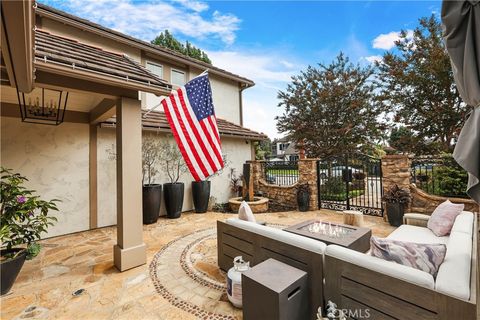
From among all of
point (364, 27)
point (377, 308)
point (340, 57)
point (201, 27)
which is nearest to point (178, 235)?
point (377, 308)

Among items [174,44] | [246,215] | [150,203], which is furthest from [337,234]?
[174,44]

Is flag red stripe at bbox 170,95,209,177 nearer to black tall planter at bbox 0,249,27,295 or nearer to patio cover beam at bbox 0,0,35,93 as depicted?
patio cover beam at bbox 0,0,35,93

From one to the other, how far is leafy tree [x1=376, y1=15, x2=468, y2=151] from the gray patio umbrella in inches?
396

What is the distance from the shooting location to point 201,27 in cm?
823

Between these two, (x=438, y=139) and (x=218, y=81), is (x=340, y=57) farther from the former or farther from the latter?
(x=218, y=81)

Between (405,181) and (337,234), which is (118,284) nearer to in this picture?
(337,234)

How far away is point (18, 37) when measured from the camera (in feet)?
6.05

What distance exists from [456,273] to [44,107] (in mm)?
7795

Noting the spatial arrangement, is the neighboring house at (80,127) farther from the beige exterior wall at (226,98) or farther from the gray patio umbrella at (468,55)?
the gray patio umbrella at (468,55)

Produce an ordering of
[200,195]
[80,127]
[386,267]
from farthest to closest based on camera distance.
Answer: [200,195] → [80,127] → [386,267]

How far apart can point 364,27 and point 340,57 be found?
3293 millimetres

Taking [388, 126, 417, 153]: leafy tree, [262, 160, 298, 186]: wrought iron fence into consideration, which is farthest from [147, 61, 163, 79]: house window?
[388, 126, 417, 153]: leafy tree

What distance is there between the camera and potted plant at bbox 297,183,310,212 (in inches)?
313

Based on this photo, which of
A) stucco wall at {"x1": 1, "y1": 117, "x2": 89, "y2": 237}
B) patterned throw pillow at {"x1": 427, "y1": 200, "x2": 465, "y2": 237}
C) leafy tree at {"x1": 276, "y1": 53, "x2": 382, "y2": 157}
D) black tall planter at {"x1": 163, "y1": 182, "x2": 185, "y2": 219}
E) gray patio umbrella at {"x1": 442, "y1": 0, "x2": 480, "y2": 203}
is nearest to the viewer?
gray patio umbrella at {"x1": 442, "y1": 0, "x2": 480, "y2": 203}
